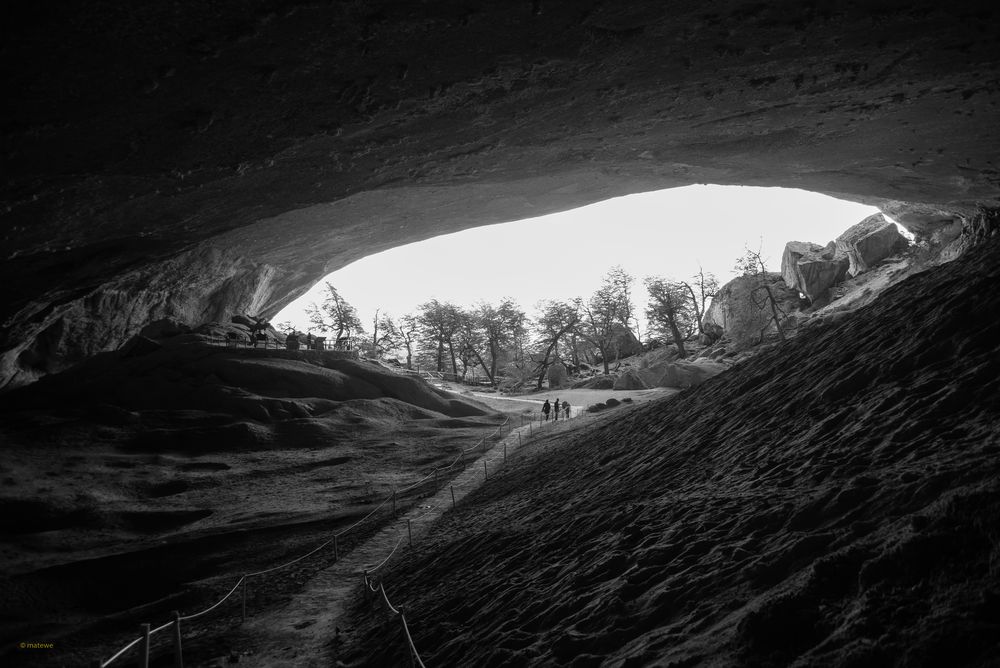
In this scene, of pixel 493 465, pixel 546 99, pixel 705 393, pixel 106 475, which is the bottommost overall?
pixel 493 465

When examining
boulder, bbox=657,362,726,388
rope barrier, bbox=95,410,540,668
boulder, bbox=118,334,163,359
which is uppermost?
boulder, bbox=118,334,163,359

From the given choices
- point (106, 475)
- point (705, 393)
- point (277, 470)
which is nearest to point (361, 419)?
point (277, 470)

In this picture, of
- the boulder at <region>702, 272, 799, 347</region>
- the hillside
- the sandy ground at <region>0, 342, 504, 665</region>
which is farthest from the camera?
the boulder at <region>702, 272, 799, 347</region>

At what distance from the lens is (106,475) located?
17.3 metres

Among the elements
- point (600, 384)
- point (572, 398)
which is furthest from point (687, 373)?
point (600, 384)

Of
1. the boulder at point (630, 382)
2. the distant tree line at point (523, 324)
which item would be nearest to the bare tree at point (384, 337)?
the distant tree line at point (523, 324)

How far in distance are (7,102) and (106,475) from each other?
14.0m

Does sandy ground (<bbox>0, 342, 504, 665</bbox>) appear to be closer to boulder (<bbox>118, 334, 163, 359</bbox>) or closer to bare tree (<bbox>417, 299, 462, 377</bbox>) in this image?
boulder (<bbox>118, 334, 163, 359</bbox>)

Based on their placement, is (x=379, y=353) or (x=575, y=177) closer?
(x=575, y=177)

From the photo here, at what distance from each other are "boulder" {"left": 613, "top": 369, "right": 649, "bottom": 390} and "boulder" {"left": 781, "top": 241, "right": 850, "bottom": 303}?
1678cm

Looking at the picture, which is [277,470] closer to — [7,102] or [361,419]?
[361,419]

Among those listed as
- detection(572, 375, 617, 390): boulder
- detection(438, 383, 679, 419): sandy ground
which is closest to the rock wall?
detection(438, 383, 679, 419): sandy ground

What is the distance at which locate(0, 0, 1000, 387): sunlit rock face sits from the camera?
7.43 meters

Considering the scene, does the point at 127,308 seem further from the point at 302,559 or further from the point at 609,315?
the point at 609,315
